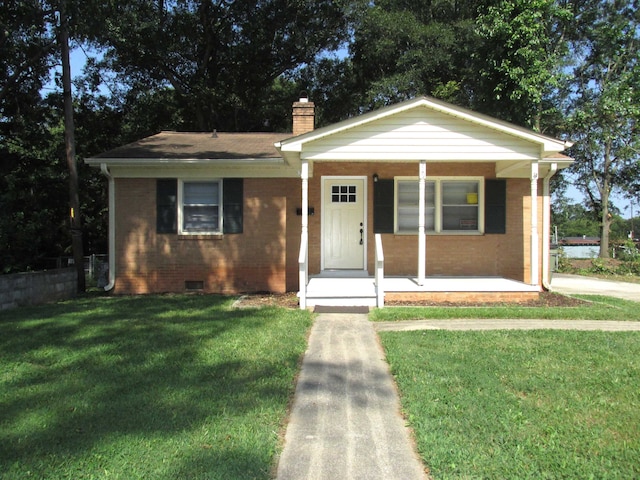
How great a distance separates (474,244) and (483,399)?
7768mm

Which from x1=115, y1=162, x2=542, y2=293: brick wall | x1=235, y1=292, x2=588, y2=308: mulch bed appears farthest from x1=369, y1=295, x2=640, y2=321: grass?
x1=115, y1=162, x2=542, y2=293: brick wall

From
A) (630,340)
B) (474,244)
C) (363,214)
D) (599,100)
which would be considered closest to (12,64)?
(363,214)

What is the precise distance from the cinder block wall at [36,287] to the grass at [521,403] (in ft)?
24.6

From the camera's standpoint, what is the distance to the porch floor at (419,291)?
30.2ft

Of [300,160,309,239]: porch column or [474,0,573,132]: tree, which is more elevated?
[474,0,573,132]: tree

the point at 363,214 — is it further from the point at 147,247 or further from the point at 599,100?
the point at 599,100

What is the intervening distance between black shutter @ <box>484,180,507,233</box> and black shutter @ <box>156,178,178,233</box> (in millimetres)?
7315

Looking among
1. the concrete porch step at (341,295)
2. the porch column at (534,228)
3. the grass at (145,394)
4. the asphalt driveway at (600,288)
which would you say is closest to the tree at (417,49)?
the asphalt driveway at (600,288)

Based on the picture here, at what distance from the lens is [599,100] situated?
2373 centimetres

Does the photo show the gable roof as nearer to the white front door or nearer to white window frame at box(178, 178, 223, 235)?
the white front door

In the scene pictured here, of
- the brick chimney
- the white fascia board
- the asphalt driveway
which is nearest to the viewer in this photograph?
the white fascia board

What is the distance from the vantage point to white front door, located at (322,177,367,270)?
11734 millimetres

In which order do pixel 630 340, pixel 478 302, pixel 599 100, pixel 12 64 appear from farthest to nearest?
pixel 599 100, pixel 12 64, pixel 478 302, pixel 630 340

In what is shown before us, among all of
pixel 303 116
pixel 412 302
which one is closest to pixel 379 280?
pixel 412 302
